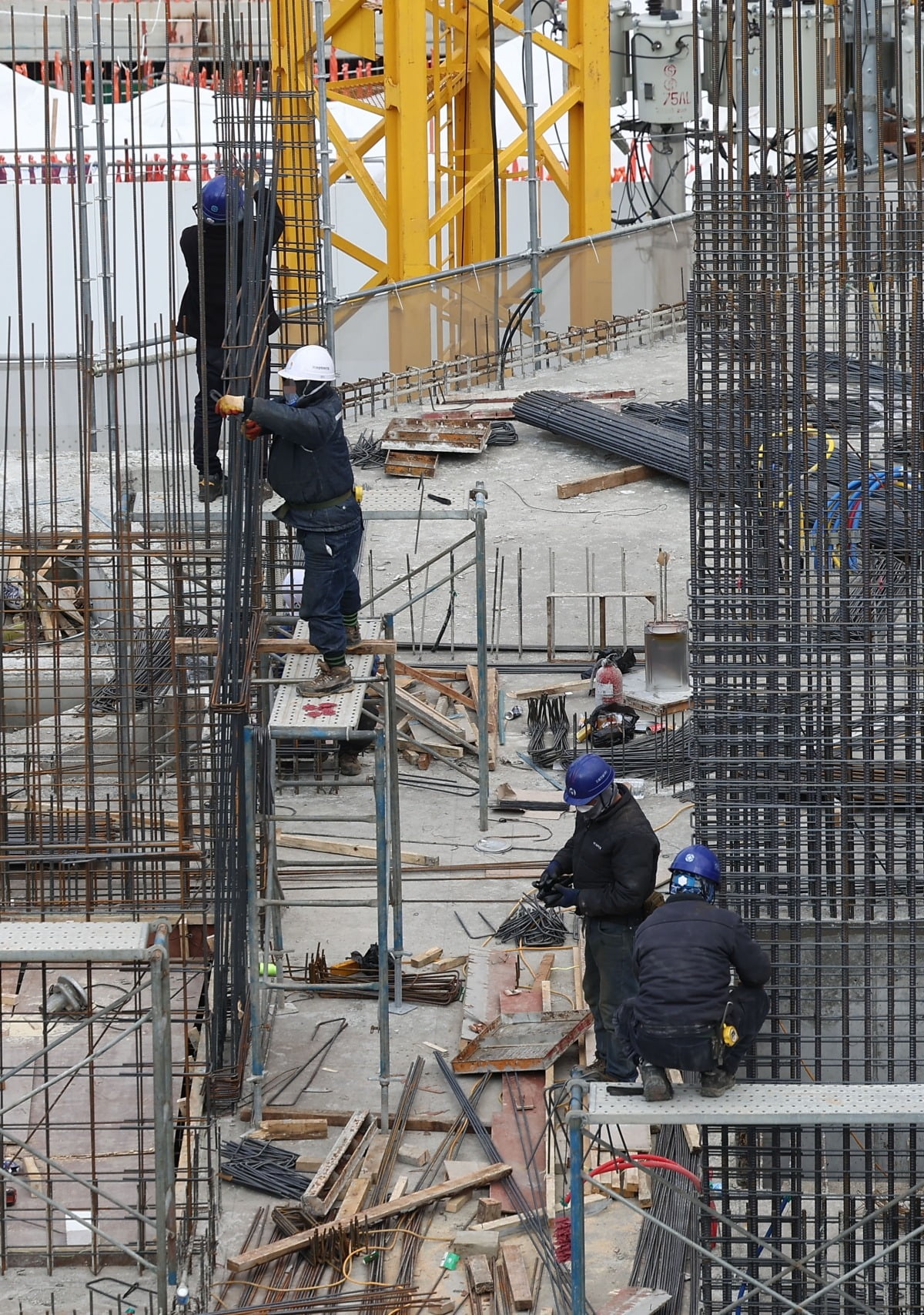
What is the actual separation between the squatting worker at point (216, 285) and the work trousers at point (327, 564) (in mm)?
1170

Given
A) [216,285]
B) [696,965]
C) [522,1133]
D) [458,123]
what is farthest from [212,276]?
[458,123]

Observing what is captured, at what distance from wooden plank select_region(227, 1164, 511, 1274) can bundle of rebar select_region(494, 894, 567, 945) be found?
2.88 meters

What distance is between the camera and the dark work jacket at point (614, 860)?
1110 centimetres

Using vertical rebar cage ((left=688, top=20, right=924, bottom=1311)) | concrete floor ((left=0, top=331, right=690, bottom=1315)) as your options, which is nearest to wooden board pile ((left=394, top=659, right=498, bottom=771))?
concrete floor ((left=0, top=331, right=690, bottom=1315))

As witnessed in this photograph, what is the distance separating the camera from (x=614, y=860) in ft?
36.6

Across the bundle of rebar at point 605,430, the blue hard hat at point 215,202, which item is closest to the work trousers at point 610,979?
the blue hard hat at point 215,202

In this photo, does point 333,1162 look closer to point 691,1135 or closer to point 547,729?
point 691,1135

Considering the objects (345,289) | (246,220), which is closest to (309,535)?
(246,220)

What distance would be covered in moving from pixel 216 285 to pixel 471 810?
4416mm

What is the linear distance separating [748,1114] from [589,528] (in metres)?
13.5

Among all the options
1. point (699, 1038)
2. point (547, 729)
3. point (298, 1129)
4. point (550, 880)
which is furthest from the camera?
point (547, 729)

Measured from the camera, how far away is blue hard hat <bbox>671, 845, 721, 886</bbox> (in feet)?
29.5

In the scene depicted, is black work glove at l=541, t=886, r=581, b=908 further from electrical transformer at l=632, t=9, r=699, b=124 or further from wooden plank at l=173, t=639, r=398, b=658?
electrical transformer at l=632, t=9, r=699, b=124

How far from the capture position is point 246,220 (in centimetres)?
1336
